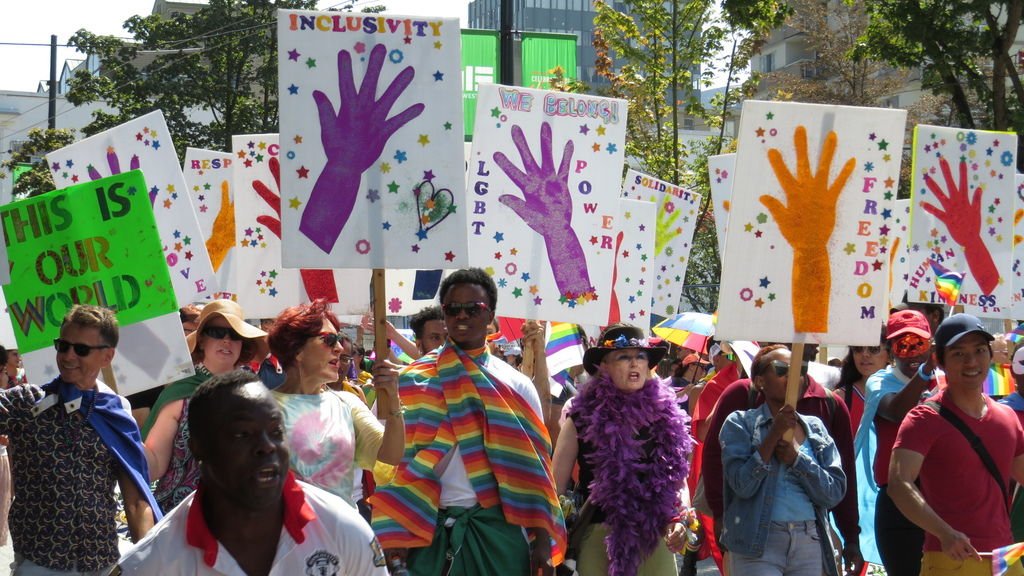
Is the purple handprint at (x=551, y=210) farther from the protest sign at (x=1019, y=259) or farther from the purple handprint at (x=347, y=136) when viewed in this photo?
the protest sign at (x=1019, y=259)

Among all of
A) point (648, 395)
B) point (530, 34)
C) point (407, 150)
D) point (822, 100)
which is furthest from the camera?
point (822, 100)

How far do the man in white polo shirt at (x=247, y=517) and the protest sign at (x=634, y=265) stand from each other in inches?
268

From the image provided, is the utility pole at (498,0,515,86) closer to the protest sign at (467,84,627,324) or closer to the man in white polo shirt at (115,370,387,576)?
the protest sign at (467,84,627,324)

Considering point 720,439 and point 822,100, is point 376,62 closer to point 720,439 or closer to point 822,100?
point 720,439

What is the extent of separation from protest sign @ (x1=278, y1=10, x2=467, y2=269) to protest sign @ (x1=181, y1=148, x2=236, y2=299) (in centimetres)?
458

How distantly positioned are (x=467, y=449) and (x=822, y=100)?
106ft

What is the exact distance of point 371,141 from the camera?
6.07m

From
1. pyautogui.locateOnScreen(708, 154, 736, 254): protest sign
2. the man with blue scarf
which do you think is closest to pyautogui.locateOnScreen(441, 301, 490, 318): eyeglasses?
the man with blue scarf

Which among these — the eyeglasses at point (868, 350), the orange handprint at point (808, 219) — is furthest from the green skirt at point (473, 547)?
the eyeglasses at point (868, 350)

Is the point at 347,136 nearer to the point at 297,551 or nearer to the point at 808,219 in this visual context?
the point at 808,219

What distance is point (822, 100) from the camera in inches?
1438

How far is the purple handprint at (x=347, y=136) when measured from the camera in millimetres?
5922

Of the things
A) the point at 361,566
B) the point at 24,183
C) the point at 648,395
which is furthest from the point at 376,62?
the point at 24,183

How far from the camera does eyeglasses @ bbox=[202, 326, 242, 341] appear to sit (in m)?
6.03
